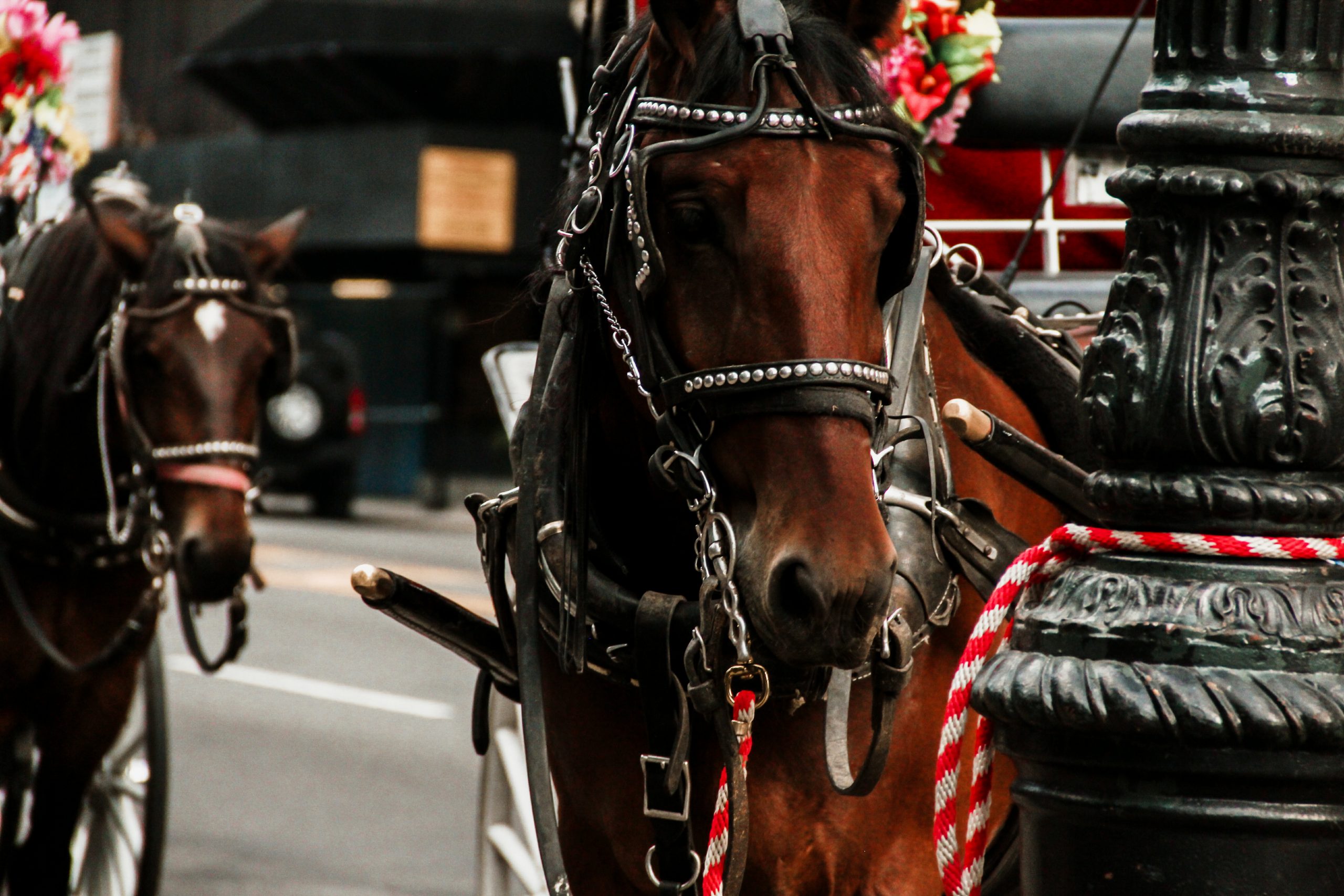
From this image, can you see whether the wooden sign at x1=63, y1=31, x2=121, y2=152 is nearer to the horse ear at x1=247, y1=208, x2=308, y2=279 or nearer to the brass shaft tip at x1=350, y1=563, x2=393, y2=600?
the horse ear at x1=247, y1=208, x2=308, y2=279

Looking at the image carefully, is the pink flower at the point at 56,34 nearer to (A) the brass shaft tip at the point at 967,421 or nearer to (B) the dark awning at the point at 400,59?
(A) the brass shaft tip at the point at 967,421

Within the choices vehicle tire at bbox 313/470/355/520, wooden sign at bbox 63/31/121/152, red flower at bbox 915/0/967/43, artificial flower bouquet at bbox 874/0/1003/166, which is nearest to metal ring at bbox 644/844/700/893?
artificial flower bouquet at bbox 874/0/1003/166

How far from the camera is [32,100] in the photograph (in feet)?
18.2

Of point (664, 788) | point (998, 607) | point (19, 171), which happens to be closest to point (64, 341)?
point (19, 171)

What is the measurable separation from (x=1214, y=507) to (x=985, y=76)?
8.91ft

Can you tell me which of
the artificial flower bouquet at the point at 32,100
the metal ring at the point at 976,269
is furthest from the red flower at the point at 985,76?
the artificial flower bouquet at the point at 32,100

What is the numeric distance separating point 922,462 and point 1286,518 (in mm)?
1041

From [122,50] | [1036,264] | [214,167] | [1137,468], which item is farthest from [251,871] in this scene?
[122,50]

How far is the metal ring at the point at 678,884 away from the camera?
246 cm

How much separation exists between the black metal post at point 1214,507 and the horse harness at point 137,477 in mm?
3034

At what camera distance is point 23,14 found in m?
5.39

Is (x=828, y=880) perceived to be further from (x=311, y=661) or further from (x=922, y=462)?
(x=311, y=661)

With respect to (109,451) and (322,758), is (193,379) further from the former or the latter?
(322,758)

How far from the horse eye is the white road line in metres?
7.11
